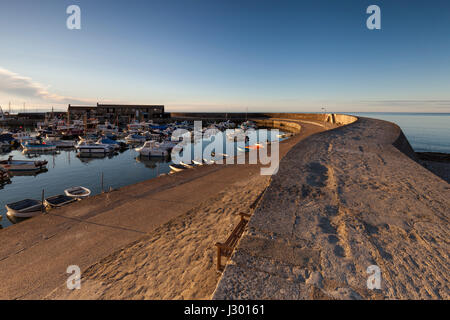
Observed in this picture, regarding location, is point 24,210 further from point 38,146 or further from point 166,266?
point 38,146

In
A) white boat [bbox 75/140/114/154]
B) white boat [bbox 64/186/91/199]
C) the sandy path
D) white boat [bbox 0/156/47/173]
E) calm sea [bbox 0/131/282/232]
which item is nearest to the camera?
the sandy path

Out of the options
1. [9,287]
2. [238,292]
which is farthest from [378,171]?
[9,287]

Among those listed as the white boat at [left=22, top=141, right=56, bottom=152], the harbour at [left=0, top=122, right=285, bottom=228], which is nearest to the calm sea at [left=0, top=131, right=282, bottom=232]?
the harbour at [left=0, top=122, right=285, bottom=228]

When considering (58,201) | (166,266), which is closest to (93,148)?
(58,201)

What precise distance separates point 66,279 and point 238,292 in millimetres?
5428

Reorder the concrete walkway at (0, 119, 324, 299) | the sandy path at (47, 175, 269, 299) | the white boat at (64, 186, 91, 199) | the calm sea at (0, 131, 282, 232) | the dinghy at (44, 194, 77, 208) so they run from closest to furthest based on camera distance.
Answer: the sandy path at (47, 175, 269, 299), the concrete walkway at (0, 119, 324, 299), the dinghy at (44, 194, 77, 208), the white boat at (64, 186, 91, 199), the calm sea at (0, 131, 282, 232)

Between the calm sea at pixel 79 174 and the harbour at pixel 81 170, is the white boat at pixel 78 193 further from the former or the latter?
the calm sea at pixel 79 174

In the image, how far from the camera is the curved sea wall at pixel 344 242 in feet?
12.0

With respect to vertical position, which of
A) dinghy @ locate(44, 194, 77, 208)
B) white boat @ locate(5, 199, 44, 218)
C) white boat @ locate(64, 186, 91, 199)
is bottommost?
white boat @ locate(5, 199, 44, 218)

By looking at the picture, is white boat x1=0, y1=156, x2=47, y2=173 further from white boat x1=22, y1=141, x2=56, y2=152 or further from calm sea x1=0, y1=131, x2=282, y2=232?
white boat x1=22, y1=141, x2=56, y2=152

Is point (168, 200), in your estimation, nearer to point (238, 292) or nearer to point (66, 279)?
point (66, 279)

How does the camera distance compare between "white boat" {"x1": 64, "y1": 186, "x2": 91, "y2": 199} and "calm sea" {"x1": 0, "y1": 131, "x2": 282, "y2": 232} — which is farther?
"calm sea" {"x1": 0, "y1": 131, "x2": 282, "y2": 232}

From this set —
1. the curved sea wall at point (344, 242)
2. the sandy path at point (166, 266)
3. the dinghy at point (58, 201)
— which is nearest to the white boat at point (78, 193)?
the dinghy at point (58, 201)

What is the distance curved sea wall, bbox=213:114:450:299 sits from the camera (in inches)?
144
